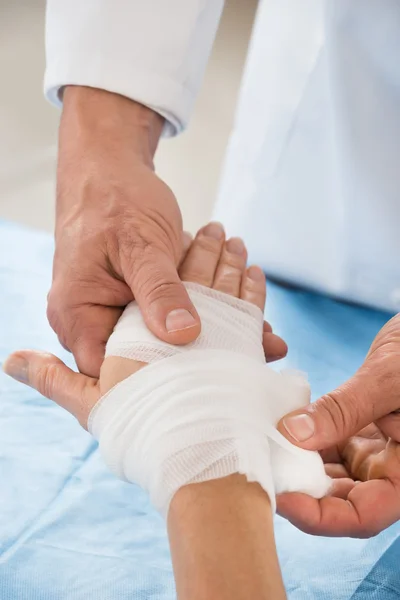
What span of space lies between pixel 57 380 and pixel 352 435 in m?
0.35

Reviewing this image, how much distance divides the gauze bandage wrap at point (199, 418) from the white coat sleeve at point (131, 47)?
410 mm

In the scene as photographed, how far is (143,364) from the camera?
2.69 ft

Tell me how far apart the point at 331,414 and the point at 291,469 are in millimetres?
73

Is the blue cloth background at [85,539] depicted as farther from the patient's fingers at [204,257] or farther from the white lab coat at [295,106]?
the white lab coat at [295,106]

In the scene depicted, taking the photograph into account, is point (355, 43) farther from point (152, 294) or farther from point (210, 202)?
point (210, 202)

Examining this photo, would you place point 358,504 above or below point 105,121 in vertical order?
below

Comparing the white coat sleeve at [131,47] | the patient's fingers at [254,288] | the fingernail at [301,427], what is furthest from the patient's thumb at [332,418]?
the white coat sleeve at [131,47]

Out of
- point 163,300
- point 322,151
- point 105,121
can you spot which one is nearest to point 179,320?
point 163,300

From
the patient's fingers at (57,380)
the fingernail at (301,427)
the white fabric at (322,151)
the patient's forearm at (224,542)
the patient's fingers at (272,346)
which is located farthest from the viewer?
the white fabric at (322,151)

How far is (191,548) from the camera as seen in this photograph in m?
0.67

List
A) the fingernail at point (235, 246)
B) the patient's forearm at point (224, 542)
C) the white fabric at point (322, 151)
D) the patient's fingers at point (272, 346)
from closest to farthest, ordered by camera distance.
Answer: the patient's forearm at point (224, 542)
the patient's fingers at point (272, 346)
the fingernail at point (235, 246)
the white fabric at point (322, 151)

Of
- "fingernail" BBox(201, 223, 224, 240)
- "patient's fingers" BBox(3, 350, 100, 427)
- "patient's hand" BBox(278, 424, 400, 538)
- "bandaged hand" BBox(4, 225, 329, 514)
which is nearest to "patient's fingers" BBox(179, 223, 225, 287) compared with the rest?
"fingernail" BBox(201, 223, 224, 240)

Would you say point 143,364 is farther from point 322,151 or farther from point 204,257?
point 322,151

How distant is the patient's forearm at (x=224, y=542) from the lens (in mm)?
634
